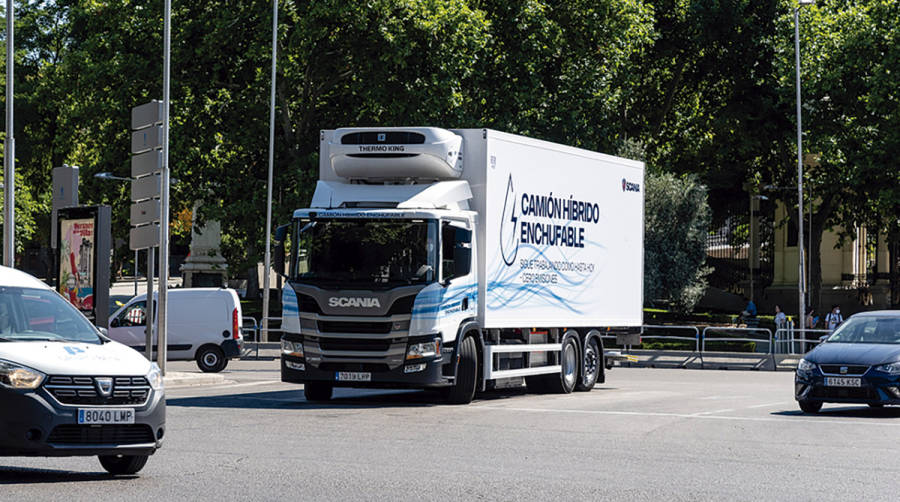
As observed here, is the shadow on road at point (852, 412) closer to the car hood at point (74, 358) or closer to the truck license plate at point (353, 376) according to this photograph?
the truck license plate at point (353, 376)

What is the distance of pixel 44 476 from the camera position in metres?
11.3

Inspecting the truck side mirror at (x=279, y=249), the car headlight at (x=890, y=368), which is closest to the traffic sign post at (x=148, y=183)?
the truck side mirror at (x=279, y=249)

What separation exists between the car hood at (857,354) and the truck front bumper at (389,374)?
4.98m

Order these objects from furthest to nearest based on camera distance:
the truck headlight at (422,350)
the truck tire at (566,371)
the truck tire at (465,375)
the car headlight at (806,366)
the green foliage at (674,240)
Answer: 1. the green foliage at (674,240)
2. the truck tire at (566,371)
3. the truck tire at (465,375)
4. the car headlight at (806,366)
5. the truck headlight at (422,350)

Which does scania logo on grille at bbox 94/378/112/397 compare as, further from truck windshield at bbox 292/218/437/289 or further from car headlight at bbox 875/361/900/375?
car headlight at bbox 875/361/900/375

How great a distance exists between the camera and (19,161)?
59219mm

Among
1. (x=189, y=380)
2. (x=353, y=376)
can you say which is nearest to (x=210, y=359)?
(x=189, y=380)

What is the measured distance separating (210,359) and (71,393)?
72.7 ft

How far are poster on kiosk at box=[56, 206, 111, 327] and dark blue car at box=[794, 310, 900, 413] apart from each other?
1111 cm

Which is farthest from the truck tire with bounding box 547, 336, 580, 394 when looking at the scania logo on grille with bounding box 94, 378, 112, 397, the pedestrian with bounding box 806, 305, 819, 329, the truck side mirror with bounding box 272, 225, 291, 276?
the pedestrian with bounding box 806, 305, 819, 329

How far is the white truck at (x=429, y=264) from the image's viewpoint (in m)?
19.4

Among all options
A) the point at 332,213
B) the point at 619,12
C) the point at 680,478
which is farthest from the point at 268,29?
the point at 680,478

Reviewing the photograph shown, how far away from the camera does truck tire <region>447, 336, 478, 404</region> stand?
794 inches

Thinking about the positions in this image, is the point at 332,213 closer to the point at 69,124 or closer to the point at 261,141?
the point at 261,141
